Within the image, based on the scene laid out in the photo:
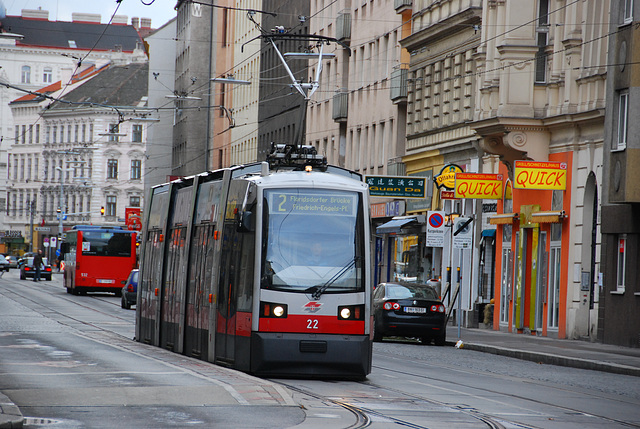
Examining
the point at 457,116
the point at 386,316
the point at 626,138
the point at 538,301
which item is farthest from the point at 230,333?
the point at 457,116

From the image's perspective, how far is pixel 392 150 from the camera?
53031 mm

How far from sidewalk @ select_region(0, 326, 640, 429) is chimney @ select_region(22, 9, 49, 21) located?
13653 cm

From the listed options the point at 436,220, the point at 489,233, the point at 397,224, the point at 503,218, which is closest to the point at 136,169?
the point at 397,224

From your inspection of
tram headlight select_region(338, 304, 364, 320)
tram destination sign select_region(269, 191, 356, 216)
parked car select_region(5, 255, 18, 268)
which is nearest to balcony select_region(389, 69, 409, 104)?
tram destination sign select_region(269, 191, 356, 216)

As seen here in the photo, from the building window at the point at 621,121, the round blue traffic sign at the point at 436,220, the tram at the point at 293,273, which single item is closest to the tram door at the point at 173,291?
the tram at the point at 293,273

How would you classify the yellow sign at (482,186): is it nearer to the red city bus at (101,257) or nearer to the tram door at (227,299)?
the tram door at (227,299)

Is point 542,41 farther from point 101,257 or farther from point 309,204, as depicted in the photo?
point 101,257

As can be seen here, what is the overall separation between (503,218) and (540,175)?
449cm

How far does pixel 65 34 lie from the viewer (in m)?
163

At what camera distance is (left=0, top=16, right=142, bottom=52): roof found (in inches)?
6334

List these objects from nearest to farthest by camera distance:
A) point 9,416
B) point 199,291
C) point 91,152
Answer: point 9,416, point 199,291, point 91,152

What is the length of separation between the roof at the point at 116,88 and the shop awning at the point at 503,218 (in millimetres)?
93906

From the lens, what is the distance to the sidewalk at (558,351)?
2409 cm

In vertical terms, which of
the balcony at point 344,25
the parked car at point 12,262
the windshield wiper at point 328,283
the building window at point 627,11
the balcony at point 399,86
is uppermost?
the balcony at point 344,25
